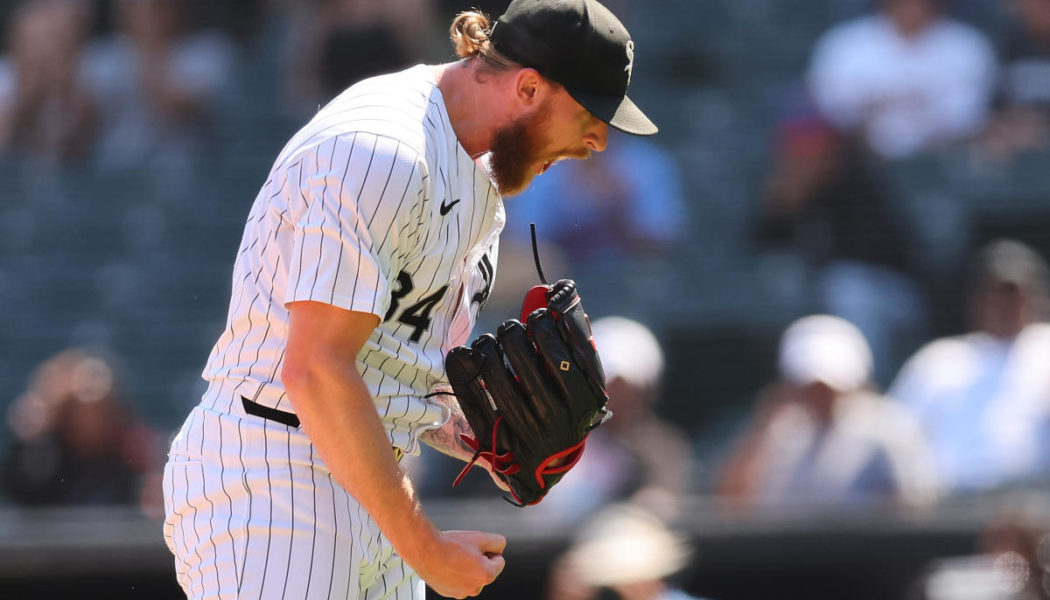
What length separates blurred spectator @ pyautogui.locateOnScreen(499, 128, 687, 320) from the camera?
766cm

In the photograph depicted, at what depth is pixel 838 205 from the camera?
25.1 ft

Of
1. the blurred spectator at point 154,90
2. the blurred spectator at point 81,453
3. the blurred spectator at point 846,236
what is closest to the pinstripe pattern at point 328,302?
the blurred spectator at point 81,453

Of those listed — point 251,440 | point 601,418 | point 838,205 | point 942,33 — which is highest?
point 942,33

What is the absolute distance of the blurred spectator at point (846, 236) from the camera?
747 centimetres

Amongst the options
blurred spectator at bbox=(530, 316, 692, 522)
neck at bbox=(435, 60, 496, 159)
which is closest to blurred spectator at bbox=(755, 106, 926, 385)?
blurred spectator at bbox=(530, 316, 692, 522)

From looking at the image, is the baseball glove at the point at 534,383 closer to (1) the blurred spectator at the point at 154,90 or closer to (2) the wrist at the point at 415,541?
(2) the wrist at the point at 415,541

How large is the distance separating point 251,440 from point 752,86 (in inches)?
285

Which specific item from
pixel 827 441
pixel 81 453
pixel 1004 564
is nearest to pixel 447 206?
pixel 1004 564

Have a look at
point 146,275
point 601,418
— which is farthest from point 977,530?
point 146,275

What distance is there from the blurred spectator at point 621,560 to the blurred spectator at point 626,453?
625mm

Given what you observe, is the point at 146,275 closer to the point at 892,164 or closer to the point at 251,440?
the point at 892,164

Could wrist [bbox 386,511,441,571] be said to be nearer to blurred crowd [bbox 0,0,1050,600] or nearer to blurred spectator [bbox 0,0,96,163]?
blurred crowd [bbox 0,0,1050,600]

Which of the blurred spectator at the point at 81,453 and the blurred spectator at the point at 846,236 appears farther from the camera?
the blurred spectator at the point at 846,236

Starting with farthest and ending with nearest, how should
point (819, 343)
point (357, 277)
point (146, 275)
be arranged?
point (146, 275)
point (819, 343)
point (357, 277)
